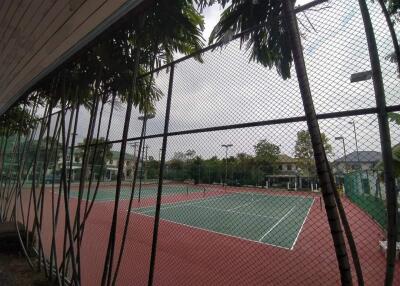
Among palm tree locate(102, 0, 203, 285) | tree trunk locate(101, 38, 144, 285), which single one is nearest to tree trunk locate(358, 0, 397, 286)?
palm tree locate(102, 0, 203, 285)

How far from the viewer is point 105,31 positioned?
106 inches

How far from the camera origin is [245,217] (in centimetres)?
1313

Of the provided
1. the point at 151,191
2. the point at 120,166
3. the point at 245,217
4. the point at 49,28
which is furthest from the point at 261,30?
the point at 151,191

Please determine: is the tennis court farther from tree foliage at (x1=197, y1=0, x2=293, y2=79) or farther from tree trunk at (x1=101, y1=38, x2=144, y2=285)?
tree foliage at (x1=197, y1=0, x2=293, y2=79)

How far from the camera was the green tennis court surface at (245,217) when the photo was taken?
9.23 m

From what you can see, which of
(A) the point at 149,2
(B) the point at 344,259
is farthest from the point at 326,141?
(A) the point at 149,2

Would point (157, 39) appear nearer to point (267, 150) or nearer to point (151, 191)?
point (267, 150)

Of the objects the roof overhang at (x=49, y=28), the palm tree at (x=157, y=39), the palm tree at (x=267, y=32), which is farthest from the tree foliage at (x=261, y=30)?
the roof overhang at (x=49, y=28)

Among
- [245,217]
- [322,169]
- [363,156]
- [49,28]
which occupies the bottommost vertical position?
[245,217]

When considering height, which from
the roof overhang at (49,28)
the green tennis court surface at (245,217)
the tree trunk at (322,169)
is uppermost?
the roof overhang at (49,28)

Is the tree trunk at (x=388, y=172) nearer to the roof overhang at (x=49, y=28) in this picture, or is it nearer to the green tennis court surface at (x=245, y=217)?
the roof overhang at (x=49, y=28)

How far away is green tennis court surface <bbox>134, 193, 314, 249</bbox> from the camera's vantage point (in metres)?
Result: 9.23

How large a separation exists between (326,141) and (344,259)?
761 millimetres

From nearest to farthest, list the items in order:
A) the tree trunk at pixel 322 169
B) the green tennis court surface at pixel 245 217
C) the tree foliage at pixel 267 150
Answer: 1. the tree trunk at pixel 322 169
2. the tree foliage at pixel 267 150
3. the green tennis court surface at pixel 245 217
